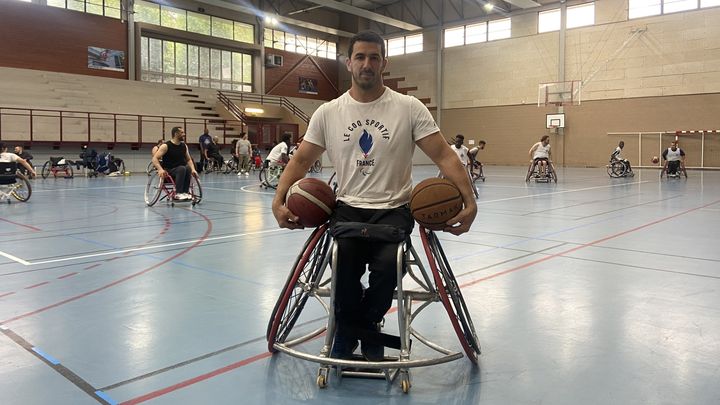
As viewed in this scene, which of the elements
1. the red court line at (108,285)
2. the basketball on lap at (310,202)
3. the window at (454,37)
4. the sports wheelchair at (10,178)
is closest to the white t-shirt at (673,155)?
the window at (454,37)

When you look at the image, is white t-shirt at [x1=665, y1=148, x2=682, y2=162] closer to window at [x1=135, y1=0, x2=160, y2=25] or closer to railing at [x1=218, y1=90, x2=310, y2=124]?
railing at [x1=218, y1=90, x2=310, y2=124]

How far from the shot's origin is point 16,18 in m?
23.8

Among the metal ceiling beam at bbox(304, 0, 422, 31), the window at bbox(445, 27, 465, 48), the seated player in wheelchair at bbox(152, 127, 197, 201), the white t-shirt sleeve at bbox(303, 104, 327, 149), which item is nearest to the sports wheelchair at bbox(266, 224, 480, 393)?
the white t-shirt sleeve at bbox(303, 104, 327, 149)

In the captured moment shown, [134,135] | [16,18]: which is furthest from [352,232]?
[16,18]

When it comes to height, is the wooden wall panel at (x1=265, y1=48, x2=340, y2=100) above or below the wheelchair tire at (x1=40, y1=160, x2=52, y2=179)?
above

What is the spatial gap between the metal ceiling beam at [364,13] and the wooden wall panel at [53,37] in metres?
9.62

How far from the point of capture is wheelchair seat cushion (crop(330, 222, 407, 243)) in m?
2.64

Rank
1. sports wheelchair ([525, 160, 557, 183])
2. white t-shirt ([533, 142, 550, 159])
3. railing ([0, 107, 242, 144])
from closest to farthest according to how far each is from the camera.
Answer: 1. white t-shirt ([533, 142, 550, 159])
2. sports wheelchair ([525, 160, 557, 183])
3. railing ([0, 107, 242, 144])

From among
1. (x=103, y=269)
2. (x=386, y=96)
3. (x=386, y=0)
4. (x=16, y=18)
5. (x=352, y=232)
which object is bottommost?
(x=103, y=269)

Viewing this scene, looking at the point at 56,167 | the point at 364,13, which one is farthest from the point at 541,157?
the point at 364,13

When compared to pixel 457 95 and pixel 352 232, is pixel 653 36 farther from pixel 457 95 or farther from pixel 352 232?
pixel 352 232

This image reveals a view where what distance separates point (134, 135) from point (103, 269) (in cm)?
1992

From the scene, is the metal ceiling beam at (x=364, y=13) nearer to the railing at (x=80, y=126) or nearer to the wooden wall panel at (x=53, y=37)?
the railing at (x=80, y=126)

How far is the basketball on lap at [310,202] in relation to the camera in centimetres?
280
